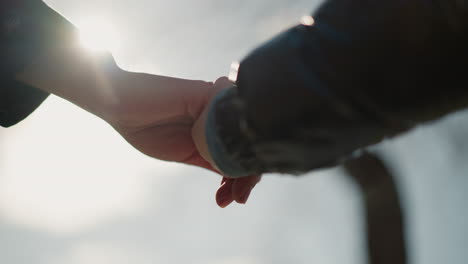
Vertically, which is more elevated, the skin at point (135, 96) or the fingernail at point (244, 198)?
the skin at point (135, 96)

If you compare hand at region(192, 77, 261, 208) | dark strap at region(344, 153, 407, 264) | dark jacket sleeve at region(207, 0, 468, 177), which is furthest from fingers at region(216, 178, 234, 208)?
dark strap at region(344, 153, 407, 264)

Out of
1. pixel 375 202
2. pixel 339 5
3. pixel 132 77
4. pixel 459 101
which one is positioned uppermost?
pixel 132 77

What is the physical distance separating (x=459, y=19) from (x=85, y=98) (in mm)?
734

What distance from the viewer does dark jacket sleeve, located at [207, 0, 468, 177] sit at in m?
0.55

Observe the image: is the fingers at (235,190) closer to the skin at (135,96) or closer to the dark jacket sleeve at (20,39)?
the skin at (135,96)

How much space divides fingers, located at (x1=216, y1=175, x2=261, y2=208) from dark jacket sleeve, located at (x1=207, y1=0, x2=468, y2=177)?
1.21 feet

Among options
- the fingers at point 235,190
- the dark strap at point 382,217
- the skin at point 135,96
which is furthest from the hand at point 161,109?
the dark strap at point 382,217

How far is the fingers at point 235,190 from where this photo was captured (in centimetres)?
103

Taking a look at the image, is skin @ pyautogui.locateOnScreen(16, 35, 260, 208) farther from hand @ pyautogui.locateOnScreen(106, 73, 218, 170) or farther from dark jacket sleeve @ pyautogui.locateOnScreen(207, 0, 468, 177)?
dark jacket sleeve @ pyautogui.locateOnScreen(207, 0, 468, 177)

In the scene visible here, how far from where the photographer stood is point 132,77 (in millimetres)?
992

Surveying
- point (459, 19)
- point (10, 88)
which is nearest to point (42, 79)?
point (10, 88)

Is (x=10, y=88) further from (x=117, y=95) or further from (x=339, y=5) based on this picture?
(x=339, y=5)

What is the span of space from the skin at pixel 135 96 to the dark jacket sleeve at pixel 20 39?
2 centimetres

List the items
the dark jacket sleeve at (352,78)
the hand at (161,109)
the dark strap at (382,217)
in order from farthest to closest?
the hand at (161,109), the dark jacket sleeve at (352,78), the dark strap at (382,217)
